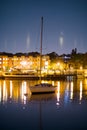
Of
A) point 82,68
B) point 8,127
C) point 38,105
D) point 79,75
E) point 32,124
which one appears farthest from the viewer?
point 82,68

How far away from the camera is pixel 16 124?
13.3m

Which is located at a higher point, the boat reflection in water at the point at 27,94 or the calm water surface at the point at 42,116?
the boat reflection in water at the point at 27,94

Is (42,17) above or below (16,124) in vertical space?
above

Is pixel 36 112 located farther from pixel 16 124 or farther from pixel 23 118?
pixel 16 124

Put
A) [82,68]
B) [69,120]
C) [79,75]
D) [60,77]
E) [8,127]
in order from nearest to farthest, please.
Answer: [8,127] < [69,120] < [60,77] < [79,75] < [82,68]

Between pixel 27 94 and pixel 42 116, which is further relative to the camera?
pixel 27 94

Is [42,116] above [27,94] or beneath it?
beneath

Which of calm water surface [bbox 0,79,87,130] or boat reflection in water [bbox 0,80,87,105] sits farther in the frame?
boat reflection in water [bbox 0,80,87,105]

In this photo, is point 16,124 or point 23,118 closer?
point 16,124

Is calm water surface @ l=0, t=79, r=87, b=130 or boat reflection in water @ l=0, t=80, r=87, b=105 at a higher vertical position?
boat reflection in water @ l=0, t=80, r=87, b=105

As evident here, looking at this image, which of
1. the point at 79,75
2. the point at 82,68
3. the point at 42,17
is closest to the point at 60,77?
the point at 79,75

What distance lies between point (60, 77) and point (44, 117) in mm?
39720

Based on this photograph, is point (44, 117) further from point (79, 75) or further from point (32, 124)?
point (79, 75)

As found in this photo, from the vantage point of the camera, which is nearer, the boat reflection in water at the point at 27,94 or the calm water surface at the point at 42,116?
the calm water surface at the point at 42,116
